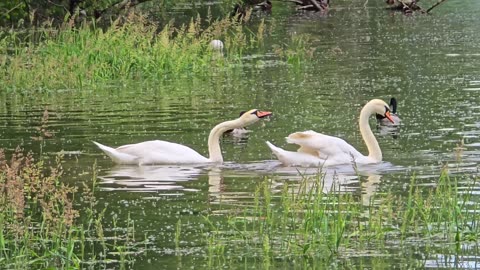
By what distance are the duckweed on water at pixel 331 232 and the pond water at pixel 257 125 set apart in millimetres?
206

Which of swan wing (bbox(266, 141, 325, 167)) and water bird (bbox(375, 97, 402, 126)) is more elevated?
water bird (bbox(375, 97, 402, 126))

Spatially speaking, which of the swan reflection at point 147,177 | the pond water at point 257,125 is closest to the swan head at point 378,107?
the pond water at point 257,125

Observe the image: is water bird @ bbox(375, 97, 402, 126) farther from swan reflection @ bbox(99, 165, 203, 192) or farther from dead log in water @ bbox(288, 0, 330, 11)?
dead log in water @ bbox(288, 0, 330, 11)

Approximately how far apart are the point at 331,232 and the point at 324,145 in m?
4.85

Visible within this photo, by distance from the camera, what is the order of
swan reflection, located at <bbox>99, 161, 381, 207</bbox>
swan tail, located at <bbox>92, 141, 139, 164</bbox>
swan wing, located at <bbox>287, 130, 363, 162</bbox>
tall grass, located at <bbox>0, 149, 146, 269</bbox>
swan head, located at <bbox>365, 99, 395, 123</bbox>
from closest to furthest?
tall grass, located at <bbox>0, 149, 146, 269</bbox> < swan reflection, located at <bbox>99, 161, 381, 207</bbox> < swan wing, located at <bbox>287, 130, 363, 162</bbox> < swan tail, located at <bbox>92, 141, 139, 164</bbox> < swan head, located at <bbox>365, 99, 395, 123</bbox>

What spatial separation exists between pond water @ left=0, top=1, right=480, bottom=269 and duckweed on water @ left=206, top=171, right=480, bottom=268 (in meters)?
0.21

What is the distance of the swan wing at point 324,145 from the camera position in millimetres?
14859

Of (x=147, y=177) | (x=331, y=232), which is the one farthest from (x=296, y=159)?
Result: (x=331, y=232)

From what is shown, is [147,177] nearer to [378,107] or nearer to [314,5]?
[378,107]

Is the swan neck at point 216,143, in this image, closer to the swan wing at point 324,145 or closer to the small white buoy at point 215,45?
the swan wing at point 324,145

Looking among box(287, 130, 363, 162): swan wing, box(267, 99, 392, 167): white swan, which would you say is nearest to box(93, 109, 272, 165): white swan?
box(267, 99, 392, 167): white swan

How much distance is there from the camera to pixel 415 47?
32219 mm

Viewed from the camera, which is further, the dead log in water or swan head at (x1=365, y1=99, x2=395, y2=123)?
the dead log in water

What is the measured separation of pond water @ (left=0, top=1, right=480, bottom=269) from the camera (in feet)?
40.7
